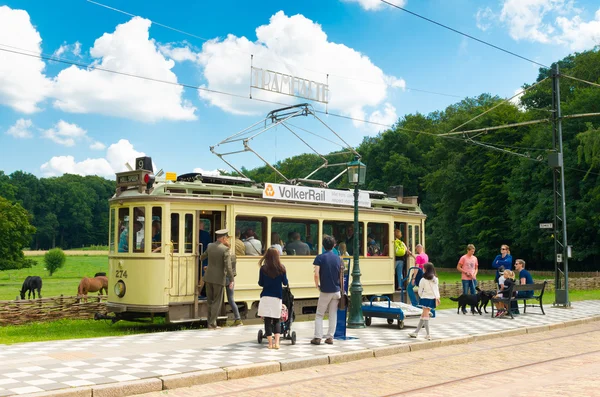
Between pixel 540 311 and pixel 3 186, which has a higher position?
pixel 3 186

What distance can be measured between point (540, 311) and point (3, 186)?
258 feet

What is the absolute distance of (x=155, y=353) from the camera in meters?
10.3

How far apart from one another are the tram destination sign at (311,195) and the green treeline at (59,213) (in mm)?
84131

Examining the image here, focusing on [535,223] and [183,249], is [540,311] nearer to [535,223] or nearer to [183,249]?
[183,249]

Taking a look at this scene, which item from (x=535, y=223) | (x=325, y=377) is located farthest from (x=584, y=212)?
(x=325, y=377)

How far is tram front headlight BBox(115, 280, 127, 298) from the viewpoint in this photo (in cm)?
1437

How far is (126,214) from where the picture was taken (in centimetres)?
1491

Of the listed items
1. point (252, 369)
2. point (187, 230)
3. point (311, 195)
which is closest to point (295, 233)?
point (311, 195)

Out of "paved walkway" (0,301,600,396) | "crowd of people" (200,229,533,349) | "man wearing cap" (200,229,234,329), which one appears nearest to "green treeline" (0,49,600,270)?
"crowd of people" (200,229,533,349)

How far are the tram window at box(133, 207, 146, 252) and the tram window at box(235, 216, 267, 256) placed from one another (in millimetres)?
2093

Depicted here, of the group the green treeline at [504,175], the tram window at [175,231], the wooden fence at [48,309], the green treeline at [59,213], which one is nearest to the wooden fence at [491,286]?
the green treeline at [504,175]

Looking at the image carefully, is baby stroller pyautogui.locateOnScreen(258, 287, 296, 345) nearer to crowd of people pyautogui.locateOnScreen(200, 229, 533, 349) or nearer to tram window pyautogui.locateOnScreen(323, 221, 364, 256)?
crowd of people pyautogui.locateOnScreen(200, 229, 533, 349)

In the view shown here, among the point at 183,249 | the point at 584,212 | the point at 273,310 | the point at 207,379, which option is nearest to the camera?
the point at 207,379

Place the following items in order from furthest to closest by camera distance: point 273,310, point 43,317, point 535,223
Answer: point 535,223 < point 43,317 < point 273,310
